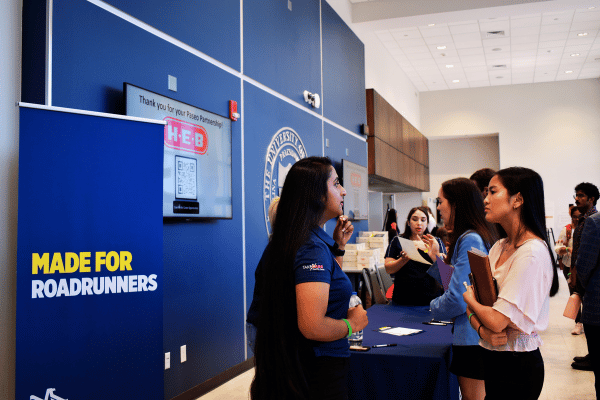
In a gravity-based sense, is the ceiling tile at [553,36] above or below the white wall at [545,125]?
above

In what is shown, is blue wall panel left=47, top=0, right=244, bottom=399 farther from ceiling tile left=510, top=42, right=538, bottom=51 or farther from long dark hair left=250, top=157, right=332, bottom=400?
ceiling tile left=510, top=42, right=538, bottom=51

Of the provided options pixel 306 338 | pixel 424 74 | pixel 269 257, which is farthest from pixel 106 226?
pixel 424 74

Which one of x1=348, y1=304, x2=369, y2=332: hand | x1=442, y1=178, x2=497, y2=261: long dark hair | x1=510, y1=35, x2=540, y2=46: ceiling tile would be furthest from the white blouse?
x1=510, y1=35, x2=540, y2=46: ceiling tile

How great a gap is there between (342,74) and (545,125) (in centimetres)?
804

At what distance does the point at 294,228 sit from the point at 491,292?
0.72 m

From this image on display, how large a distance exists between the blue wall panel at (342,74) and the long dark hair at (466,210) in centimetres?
426

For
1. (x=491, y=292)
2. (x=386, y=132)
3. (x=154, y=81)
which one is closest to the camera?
(x=491, y=292)

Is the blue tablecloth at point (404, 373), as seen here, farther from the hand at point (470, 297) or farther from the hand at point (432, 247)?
the hand at point (432, 247)

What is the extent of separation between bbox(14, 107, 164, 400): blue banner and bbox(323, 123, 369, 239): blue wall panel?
401cm

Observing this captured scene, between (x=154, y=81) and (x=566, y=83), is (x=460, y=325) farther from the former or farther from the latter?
(x=566, y=83)

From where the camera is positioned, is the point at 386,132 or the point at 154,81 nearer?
the point at 154,81

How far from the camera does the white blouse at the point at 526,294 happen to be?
5.40 feet

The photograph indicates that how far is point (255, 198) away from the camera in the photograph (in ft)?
15.1

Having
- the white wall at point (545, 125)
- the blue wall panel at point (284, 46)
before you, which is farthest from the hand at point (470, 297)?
the white wall at point (545, 125)
